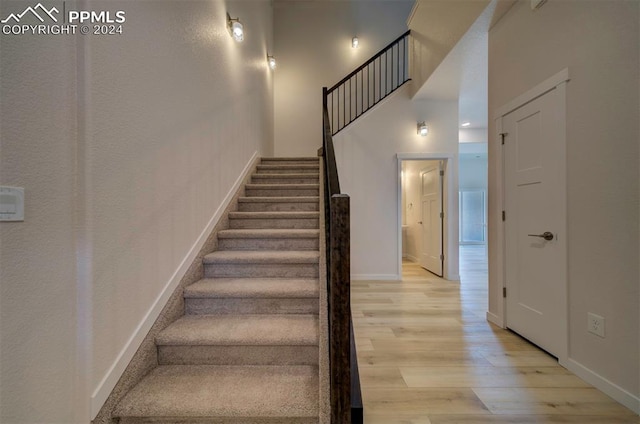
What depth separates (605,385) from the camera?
1714 mm

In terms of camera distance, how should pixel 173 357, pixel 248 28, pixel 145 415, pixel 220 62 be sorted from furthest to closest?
1. pixel 248 28
2. pixel 220 62
3. pixel 173 357
4. pixel 145 415

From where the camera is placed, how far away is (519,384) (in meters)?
1.81

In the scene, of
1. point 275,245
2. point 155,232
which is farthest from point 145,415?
point 275,245

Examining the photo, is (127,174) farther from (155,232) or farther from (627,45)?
(627,45)

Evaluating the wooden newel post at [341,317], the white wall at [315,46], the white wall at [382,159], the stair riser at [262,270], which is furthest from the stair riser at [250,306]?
the white wall at [315,46]

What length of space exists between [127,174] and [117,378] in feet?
3.25

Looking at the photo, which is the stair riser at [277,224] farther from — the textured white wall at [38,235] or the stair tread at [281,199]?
the textured white wall at [38,235]

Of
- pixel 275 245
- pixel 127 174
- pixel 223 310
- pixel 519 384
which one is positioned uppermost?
pixel 127 174

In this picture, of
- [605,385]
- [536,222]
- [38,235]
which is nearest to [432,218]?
[536,222]

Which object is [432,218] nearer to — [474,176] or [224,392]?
[224,392]

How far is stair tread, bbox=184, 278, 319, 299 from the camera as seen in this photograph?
1.85 meters

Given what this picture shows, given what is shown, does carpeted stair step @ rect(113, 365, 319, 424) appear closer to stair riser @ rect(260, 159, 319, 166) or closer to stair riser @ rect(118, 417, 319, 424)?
stair riser @ rect(118, 417, 319, 424)

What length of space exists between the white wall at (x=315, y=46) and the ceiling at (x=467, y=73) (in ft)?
6.66

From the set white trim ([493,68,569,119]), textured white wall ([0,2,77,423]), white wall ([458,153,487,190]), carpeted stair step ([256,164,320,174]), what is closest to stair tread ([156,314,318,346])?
textured white wall ([0,2,77,423])
